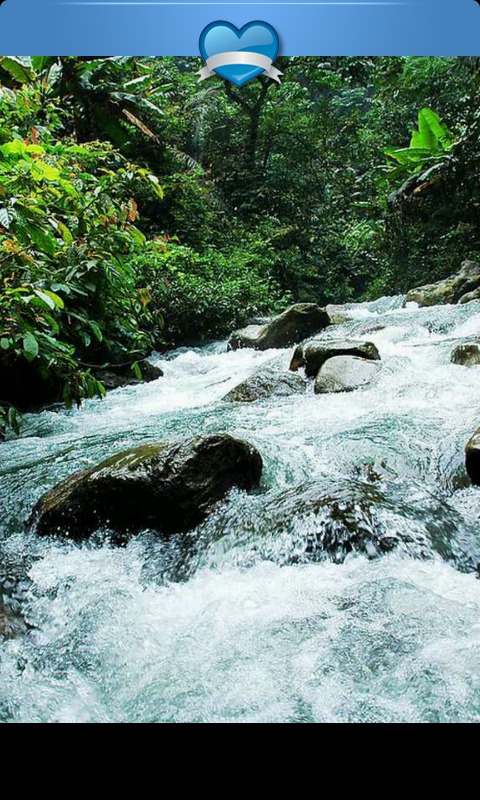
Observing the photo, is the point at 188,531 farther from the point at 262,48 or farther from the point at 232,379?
the point at 232,379

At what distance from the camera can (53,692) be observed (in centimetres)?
161

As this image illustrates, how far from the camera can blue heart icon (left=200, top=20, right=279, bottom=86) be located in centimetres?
124

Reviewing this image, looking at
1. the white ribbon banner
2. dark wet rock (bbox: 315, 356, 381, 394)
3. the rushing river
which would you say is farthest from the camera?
dark wet rock (bbox: 315, 356, 381, 394)

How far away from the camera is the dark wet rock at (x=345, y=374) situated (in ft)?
16.0

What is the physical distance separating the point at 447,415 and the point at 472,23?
10.1 feet

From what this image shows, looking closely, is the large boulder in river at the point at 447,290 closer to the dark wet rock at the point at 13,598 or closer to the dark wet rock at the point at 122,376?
the dark wet rock at the point at 122,376

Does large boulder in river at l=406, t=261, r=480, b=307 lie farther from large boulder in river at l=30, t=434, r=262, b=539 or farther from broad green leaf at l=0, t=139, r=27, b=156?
broad green leaf at l=0, t=139, r=27, b=156

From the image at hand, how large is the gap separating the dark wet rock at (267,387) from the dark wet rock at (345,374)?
0.27 m

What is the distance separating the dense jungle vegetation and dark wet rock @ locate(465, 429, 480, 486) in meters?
1.98

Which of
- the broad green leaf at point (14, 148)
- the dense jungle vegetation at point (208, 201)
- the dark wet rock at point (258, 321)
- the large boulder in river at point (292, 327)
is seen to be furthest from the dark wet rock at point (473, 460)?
the dark wet rock at point (258, 321)

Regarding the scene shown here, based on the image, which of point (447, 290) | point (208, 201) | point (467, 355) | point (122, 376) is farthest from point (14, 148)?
point (208, 201)

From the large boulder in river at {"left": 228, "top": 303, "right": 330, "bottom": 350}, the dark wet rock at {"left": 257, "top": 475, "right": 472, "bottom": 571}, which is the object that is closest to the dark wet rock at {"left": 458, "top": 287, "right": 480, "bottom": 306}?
the large boulder in river at {"left": 228, "top": 303, "right": 330, "bottom": 350}

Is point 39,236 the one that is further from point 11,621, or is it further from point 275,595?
point 275,595

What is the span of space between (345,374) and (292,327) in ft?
9.97
